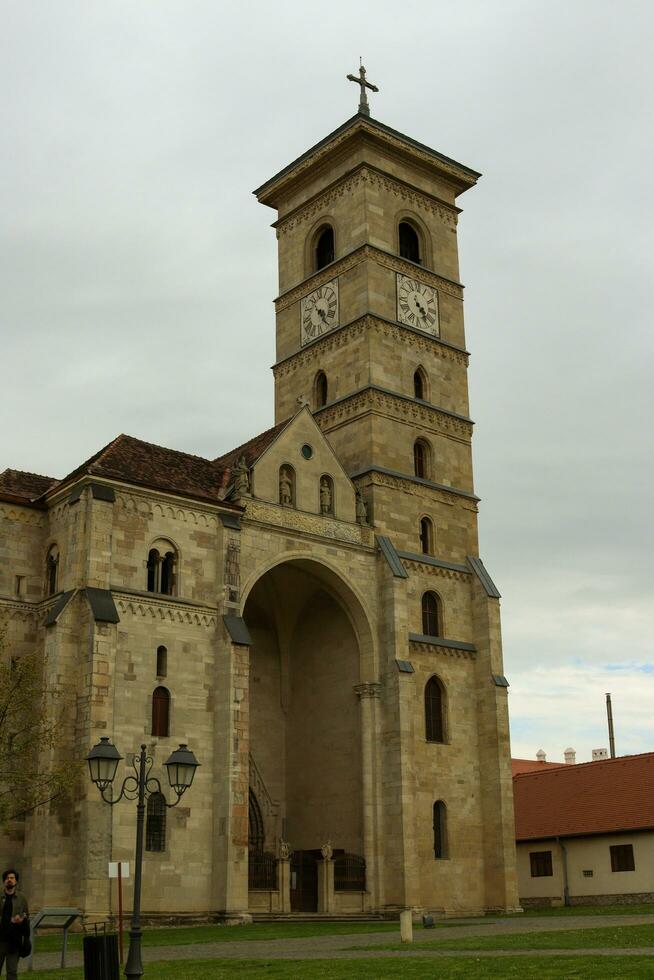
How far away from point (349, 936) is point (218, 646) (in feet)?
36.1

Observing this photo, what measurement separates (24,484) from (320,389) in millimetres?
14770

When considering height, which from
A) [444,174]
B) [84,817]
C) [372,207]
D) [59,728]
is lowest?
[84,817]

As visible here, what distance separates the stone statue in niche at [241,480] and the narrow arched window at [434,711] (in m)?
10.5

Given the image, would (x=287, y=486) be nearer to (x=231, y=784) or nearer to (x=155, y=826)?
(x=231, y=784)

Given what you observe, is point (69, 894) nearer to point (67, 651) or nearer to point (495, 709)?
point (67, 651)

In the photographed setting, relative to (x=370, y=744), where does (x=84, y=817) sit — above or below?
below

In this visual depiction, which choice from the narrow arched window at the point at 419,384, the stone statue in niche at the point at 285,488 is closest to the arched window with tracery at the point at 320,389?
the narrow arched window at the point at 419,384

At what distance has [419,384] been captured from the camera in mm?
48531

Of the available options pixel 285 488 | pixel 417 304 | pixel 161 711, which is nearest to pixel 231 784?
A: pixel 161 711

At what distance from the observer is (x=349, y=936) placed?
28703 millimetres

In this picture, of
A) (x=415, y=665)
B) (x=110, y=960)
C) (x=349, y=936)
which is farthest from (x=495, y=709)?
(x=110, y=960)

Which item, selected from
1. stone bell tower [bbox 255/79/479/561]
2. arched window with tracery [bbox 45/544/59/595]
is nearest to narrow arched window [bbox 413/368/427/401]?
stone bell tower [bbox 255/79/479/561]

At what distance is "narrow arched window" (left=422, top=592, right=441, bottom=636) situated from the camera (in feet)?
145

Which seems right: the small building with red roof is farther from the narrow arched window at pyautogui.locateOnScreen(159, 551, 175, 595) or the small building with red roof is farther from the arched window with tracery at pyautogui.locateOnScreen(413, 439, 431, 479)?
the narrow arched window at pyautogui.locateOnScreen(159, 551, 175, 595)
